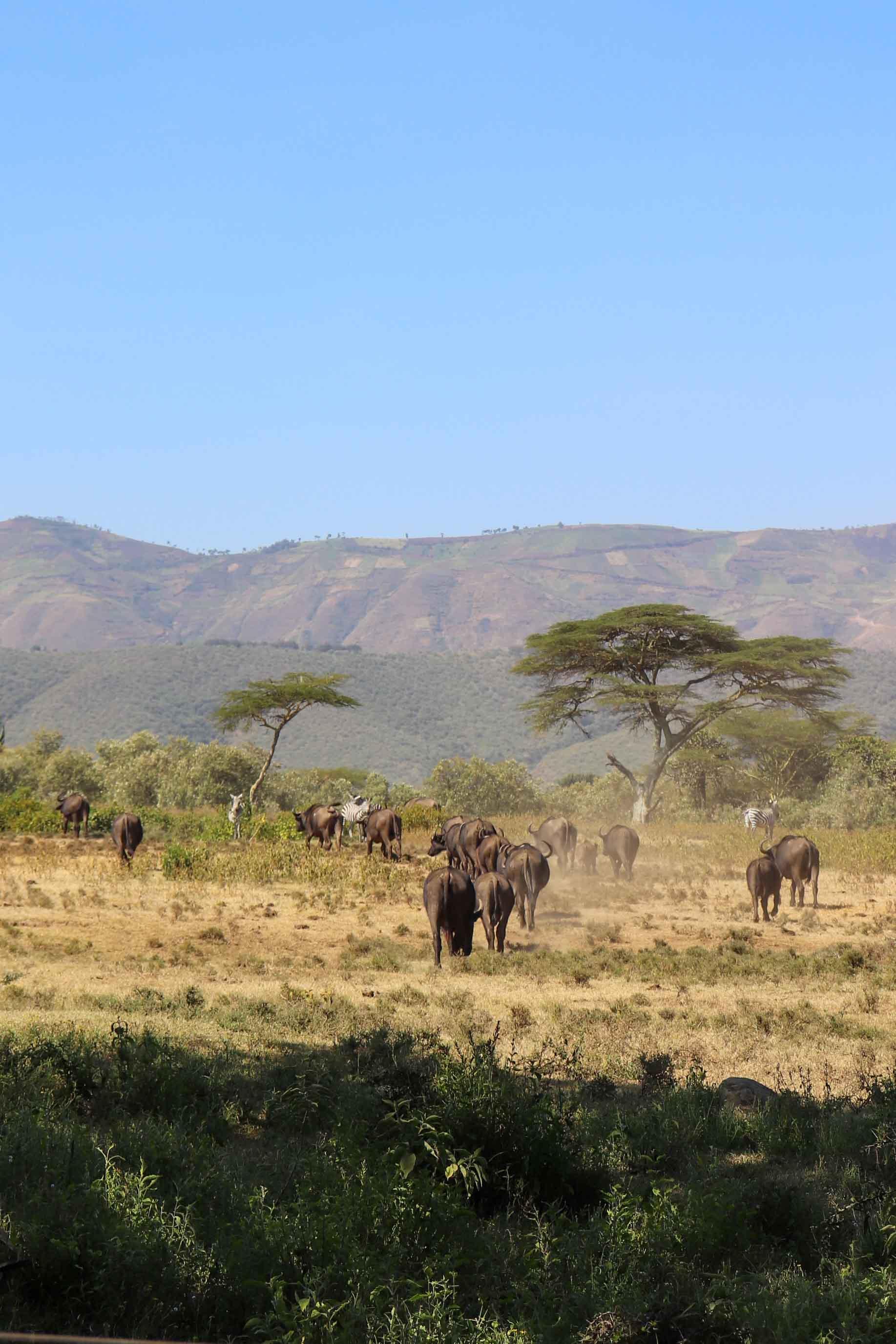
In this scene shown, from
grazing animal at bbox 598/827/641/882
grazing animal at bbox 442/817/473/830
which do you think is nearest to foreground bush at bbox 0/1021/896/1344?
grazing animal at bbox 442/817/473/830

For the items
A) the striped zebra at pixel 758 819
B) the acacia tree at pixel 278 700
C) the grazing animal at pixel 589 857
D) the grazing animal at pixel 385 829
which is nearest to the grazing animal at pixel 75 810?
the acacia tree at pixel 278 700

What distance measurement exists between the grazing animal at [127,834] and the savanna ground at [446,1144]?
9.08 meters

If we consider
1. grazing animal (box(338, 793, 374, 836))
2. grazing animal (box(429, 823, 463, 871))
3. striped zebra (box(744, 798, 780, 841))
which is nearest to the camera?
grazing animal (box(429, 823, 463, 871))

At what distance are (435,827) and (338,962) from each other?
59.7 feet

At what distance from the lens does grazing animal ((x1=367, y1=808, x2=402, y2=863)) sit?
25.5m

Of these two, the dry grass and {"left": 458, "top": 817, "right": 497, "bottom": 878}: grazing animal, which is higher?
{"left": 458, "top": 817, "right": 497, "bottom": 878}: grazing animal

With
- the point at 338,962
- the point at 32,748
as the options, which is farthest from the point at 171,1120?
the point at 32,748

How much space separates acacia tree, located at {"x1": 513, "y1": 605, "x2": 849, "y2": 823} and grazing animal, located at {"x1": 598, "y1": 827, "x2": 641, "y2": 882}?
13.8m

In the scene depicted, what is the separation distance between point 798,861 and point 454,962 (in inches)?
302

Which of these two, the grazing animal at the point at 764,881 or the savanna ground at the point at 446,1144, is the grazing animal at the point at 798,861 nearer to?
the grazing animal at the point at 764,881

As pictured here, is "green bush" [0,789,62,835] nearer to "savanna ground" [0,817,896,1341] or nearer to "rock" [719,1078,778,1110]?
"savanna ground" [0,817,896,1341]

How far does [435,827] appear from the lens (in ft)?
109

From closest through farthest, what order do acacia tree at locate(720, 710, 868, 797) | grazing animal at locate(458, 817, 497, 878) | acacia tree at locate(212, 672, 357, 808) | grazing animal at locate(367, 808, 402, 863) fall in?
grazing animal at locate(458, 817, 497, 878)
grazing animal at locate(367, 808, 402, 863)
acacia tree at locate(212, 672, 357, 808)
acacia tree at locate(720, 710, 868, 797)

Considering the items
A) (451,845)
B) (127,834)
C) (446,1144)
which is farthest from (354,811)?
(446,1144)
